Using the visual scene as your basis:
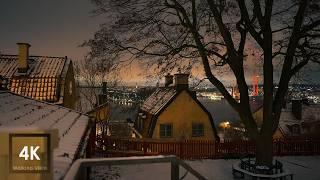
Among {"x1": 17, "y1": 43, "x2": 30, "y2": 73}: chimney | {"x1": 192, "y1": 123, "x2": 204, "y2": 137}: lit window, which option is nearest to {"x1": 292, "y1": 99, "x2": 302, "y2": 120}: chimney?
{"x1": 192, "y1": 123, "x2": 204, "y2": 137}: lit window

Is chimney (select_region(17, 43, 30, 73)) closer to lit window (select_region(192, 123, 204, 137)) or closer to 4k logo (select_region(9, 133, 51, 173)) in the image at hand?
lit window (select_region(192, 123, 204, 137))

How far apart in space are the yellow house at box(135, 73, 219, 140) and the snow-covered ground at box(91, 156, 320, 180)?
34.3 ft

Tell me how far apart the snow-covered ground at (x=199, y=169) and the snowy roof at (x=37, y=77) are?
8829 mm

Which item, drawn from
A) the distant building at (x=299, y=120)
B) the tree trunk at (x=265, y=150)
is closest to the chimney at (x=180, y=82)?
the tree trunk at (x=265, y=150)

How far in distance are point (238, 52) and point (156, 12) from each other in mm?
3704

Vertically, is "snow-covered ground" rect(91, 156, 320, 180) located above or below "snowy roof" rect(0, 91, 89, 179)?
below

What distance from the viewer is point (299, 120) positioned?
4781cm

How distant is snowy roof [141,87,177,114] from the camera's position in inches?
1229

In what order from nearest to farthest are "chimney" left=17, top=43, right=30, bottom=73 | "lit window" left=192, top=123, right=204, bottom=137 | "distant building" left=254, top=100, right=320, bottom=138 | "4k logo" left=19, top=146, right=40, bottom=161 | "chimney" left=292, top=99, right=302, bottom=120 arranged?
"4k logo" left=19, top=146, right=40, bottom=161
"chimney" left=17, top=43, right=30, bottom=73
"lit window" left=192, top=123, right=204, bottom=137
"distant building" left=254, top=100, right=320, bottom=138
"chimney" left=292, top=99, right=302, bottom=120

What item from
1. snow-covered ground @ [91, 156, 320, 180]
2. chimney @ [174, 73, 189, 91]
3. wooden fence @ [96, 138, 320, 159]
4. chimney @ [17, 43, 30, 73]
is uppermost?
chimney @ [17, 43, 30, 73]

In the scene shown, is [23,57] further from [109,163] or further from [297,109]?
[297,109]

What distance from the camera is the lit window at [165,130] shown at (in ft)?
102

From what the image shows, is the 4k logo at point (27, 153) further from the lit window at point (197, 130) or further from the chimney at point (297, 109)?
the chimney at point (297, 109)

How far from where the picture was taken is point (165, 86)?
3466 centimetres
